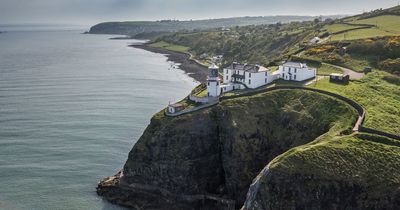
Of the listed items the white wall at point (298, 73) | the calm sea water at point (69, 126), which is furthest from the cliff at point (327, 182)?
the white wall at point (298, 73)

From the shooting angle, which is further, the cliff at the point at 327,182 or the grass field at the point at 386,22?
the grass field at the point at 386,22

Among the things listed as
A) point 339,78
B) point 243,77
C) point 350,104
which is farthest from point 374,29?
point 350,104

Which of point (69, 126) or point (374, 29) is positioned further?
Result: point (374, 29)

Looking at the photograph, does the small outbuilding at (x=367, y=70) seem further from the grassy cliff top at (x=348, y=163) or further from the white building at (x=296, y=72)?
the grassy cliff top at (x=348, y=163)

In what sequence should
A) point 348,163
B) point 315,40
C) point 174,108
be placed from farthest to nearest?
point 315,40, point 174,108, point 348,163

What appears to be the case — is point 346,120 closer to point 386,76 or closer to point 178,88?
point 386,76

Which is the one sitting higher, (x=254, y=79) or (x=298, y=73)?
(x=298, y=73)

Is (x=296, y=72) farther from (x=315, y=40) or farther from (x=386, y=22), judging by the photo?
(x=386, y=22)
